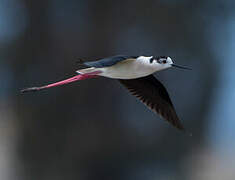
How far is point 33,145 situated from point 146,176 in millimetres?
743

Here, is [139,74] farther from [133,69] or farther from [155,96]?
[155,96]

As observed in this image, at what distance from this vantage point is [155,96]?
6.57 ft

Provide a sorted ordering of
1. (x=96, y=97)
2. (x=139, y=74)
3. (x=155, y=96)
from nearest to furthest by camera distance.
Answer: (x=139, y=74)
(x=155, y=96)
(x=96, y=97)

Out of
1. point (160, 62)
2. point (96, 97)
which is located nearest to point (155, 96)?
point (160, 62)

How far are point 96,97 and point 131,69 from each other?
2227mm

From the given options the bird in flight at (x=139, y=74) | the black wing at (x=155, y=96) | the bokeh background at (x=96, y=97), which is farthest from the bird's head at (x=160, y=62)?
the bokeh background at (x=96, y=97)

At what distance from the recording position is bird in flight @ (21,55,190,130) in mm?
1700

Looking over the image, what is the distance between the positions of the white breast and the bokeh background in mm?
2080

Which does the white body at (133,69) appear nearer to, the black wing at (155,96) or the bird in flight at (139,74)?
the bird in flight at (139,74)

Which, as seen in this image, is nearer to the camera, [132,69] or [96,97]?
[132,69]

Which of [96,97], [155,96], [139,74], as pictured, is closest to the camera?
[139,74]

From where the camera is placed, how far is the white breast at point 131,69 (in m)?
1.76

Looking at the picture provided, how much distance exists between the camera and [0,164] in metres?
4.38

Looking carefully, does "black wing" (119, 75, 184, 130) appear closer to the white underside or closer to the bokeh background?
the white underside
